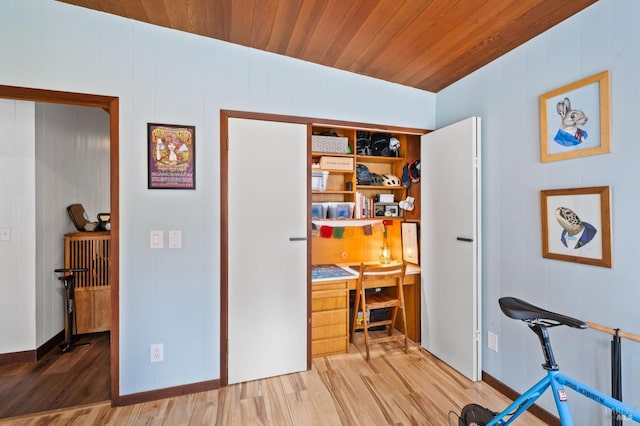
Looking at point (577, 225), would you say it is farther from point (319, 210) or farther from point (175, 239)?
point (175, 239)

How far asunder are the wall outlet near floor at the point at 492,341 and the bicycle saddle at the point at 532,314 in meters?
1.00

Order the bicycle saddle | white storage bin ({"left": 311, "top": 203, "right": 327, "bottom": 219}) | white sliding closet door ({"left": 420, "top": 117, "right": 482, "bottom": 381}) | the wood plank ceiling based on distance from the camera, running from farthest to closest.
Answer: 1. white storage bin ({"left": 311, "top": 203, "right": 327, "bottom": 219})
2. white sliding closet door ({"left": 420, "top": 117, "right": 482, "bottom": 381})
3. the wood plank ceiling
4. the bicycle saddle

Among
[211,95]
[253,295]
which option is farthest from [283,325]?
[211,95]

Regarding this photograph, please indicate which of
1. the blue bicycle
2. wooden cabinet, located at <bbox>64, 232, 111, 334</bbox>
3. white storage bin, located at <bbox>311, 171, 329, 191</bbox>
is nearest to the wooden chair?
white storage bin, located at <bbox>311, 171, 329, 191</bbox>

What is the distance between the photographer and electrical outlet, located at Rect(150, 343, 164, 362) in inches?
83.1

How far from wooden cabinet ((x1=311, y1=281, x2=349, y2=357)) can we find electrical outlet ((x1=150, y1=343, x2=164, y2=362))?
1.20 metres

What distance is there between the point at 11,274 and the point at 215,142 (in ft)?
7.06

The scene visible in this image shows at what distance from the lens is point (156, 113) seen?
6.93ft

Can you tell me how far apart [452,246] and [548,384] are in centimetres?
129

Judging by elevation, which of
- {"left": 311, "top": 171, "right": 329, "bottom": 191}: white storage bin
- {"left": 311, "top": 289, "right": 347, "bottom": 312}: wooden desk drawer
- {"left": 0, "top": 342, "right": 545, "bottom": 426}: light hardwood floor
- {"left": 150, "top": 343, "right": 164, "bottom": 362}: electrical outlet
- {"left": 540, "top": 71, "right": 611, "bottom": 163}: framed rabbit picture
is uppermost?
{"left": 540, "top": 71, "right": 611, "bottom": 163}: framed rabbit picture

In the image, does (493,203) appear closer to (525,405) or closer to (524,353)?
(524,353)

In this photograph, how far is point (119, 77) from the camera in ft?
6.68

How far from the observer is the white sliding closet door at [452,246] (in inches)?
90.0

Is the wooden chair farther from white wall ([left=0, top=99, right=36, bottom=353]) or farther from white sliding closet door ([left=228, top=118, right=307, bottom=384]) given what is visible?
white wall ([left=0, top=99, right=36, bottom=353])
